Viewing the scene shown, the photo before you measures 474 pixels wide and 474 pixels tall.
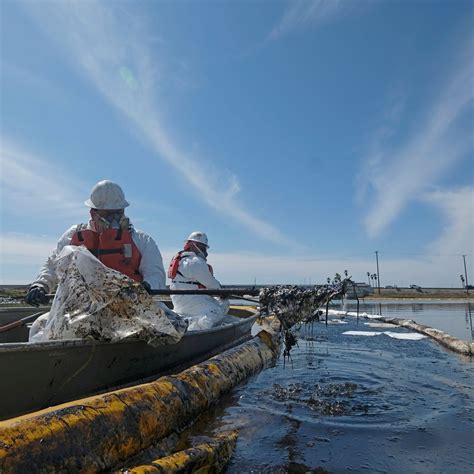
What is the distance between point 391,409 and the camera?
5.06 metres

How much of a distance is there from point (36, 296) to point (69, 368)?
1865 millimetres

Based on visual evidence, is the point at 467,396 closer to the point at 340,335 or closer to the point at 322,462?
the point at 322,462

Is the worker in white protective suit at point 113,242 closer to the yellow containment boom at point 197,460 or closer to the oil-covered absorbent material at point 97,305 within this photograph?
the oil-covered absorbent material at point 97,305

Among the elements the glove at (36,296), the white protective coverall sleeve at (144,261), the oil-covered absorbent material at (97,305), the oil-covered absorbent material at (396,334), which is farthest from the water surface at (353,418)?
the oil-covered absorbent material at (396,334)

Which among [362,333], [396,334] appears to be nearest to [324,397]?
[396,334]

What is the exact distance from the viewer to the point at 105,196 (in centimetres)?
607

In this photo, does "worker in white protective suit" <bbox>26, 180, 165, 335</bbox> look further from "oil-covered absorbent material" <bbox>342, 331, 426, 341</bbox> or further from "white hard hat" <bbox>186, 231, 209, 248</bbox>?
"oil-covered absorbent material" <bbox>342, 331, 426, 341</bbox>

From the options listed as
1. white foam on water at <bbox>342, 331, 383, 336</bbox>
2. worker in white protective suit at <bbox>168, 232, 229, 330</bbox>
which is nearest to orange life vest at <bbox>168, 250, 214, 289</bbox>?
worker in white protective suit at <bbox>168, 232, 229, 330</bbox>

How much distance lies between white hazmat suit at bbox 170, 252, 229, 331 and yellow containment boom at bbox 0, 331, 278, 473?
360cm

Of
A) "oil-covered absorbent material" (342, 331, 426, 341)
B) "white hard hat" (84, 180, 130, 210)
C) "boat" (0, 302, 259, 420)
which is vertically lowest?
"oil-covered absorbent material" (342, 331, 426, 341)

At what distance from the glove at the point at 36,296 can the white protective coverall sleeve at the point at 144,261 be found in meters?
0.38

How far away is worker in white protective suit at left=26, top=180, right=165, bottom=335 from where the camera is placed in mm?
5863

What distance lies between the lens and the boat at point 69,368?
3.45m

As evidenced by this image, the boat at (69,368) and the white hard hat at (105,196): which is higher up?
the white hard hat at (105,196)
